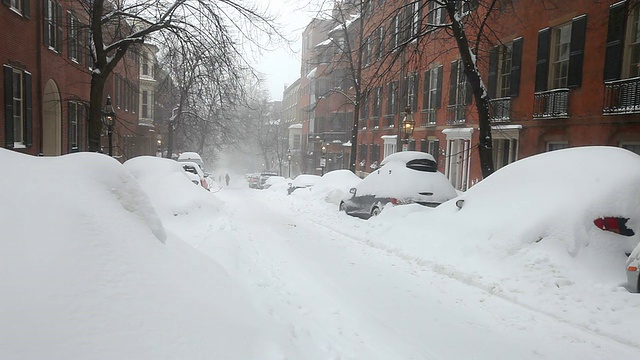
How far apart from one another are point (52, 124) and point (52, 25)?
431cm

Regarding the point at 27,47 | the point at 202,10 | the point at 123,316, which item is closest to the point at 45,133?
the point at 27,47

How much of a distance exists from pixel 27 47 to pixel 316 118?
114 ft

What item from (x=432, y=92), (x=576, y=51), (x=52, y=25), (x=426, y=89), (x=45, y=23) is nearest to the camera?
(x=576, y=51)

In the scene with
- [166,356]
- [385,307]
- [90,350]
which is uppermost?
[90,350]

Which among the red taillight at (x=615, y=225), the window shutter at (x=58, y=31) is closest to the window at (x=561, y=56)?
the red taillight at (x=615, y=225)

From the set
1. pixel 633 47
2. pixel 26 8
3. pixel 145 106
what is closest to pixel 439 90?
pixel 633 47

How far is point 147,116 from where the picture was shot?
41750 mm

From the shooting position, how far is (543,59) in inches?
659

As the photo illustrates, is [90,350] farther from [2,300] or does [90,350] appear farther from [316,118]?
[316,118]

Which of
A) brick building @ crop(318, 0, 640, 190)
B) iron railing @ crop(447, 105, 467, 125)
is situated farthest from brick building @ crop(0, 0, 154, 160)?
iron railing @ crop(447, 105, 467, 125)

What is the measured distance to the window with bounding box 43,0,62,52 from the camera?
17.6 meters

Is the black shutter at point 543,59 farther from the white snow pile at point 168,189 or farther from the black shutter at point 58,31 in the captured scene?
the black shutter at point 58,31

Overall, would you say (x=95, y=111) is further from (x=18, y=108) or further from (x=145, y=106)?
(x=145, y=106)

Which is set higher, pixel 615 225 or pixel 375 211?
pixel 615 225
